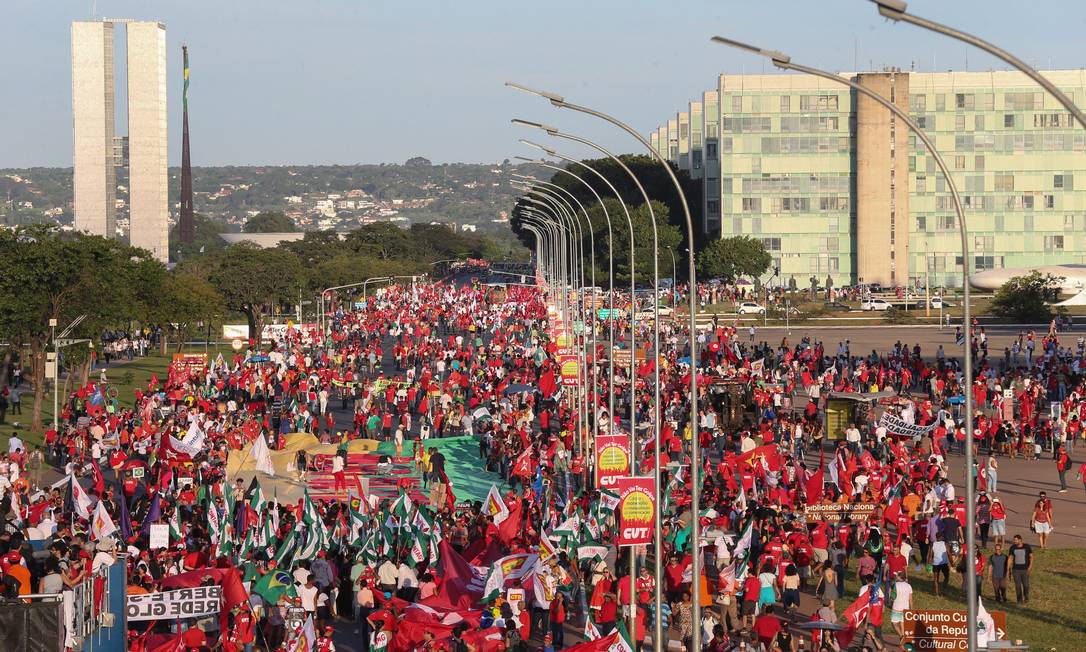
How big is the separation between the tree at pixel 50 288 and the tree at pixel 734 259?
205ft

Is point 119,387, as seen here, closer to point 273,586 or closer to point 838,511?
point 838,511

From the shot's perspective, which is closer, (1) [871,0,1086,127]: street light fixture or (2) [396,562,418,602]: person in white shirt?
(1) [871,0,1086,127]: street light fixture

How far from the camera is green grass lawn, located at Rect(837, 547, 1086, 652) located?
2255 cm

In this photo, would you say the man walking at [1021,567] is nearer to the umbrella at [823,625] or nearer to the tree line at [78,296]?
the umbrella at [823,625]

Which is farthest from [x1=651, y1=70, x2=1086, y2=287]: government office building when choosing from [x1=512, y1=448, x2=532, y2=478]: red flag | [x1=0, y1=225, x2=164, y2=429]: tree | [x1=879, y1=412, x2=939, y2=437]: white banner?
[x1=512, y1=448, x2=532, y2=478]: red flag

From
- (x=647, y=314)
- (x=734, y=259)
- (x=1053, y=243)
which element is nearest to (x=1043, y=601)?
(x=647, y=314)

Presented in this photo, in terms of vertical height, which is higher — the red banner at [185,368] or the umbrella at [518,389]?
the red banner at [185,368]

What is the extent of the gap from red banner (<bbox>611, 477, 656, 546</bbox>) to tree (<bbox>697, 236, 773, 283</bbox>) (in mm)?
101292

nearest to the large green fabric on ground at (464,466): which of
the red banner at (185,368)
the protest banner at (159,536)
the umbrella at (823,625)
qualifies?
the protest banner at (159,536)

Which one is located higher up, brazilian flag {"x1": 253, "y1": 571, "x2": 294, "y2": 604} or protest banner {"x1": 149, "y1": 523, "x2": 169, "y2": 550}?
protest banner {"x1": 149, "y1": 523, "x2": 169, "y2": 550}

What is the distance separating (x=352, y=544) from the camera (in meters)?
25.8

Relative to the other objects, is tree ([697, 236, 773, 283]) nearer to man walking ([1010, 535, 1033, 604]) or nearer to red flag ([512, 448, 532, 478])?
red flag ([512, 448, 532, 478])

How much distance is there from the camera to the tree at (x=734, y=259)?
12200cm

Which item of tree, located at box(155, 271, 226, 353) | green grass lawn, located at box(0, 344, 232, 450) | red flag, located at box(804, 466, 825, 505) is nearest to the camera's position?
red flag, located at box(804, 466, 825, 505)
